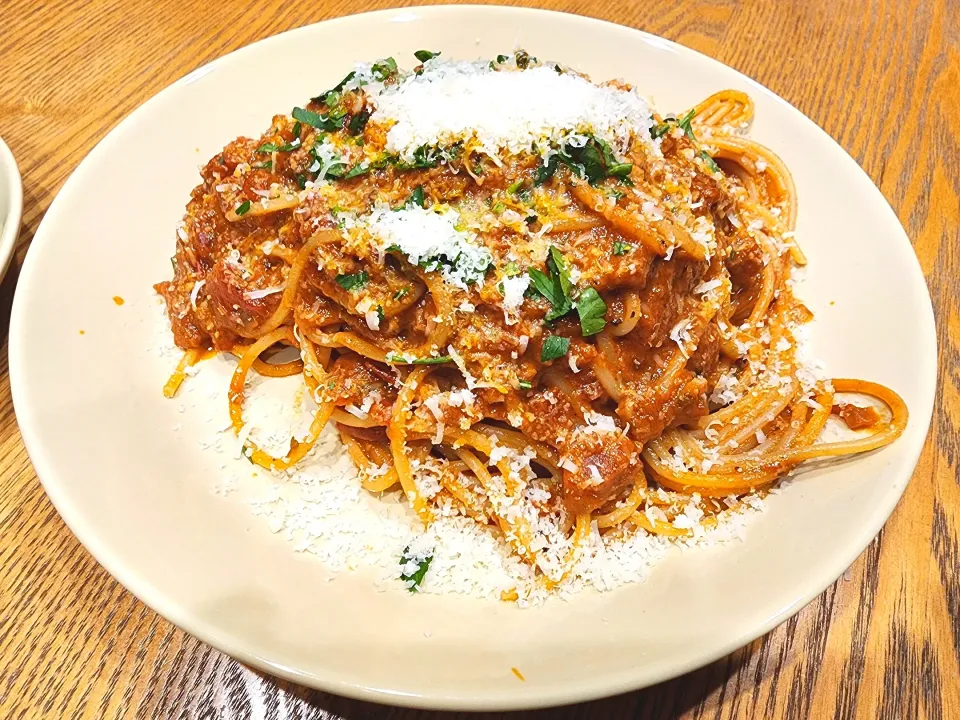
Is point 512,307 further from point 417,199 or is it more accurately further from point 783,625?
point 783,625

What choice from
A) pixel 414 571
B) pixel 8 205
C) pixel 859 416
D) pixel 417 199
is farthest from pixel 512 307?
pixel 8 205

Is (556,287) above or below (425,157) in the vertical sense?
below

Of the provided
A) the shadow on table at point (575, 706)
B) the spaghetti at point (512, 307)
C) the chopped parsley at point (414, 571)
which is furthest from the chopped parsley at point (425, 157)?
the shadow on table at point (575, 706)

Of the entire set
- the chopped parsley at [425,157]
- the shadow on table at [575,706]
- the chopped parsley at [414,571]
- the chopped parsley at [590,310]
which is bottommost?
the shadow on table at [575,706]

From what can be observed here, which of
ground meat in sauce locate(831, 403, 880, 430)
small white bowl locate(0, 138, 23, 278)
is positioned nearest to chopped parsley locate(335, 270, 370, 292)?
small white bowl locate(0, 138, 23, 278)

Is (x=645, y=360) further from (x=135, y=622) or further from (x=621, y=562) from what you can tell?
(x=135, y=622)

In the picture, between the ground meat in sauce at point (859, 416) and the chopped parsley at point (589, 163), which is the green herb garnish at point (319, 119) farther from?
the ground meat in sauce at point (859, 416)

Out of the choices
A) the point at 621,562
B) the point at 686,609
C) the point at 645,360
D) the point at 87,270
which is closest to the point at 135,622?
the point at 87,270
